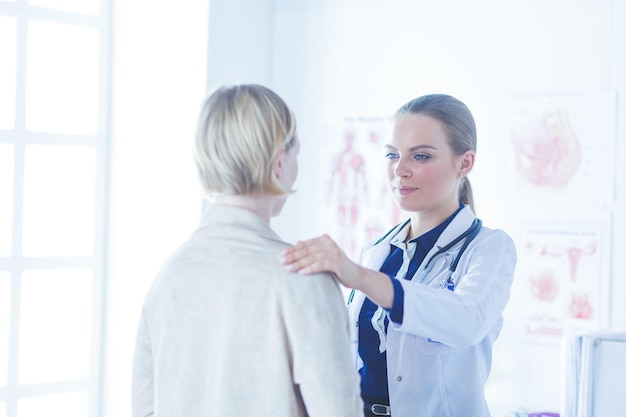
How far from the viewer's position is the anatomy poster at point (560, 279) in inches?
90.4

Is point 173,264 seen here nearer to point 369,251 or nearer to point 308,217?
point 369,251

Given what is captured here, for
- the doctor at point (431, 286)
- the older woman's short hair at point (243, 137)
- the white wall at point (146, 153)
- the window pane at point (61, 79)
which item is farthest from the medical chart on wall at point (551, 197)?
the older woman's short hair at point (243, 137)

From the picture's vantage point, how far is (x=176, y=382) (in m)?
1.18

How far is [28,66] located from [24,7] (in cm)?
19

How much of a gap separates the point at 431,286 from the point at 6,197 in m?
1.52

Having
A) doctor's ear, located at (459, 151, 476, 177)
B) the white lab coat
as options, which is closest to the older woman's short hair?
the white lab coat

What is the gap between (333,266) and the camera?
1172 mm

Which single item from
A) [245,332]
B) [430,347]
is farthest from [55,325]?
[245,332]

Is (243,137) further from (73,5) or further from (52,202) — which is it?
(73,5)

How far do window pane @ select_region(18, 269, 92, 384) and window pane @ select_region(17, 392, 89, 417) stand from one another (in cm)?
6

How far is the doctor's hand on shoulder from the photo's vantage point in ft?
3.70

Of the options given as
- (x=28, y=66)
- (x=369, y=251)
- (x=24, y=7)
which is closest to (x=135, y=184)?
(x=28, y=66)

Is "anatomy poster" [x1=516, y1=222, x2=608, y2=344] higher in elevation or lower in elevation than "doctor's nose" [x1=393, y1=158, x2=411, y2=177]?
lower

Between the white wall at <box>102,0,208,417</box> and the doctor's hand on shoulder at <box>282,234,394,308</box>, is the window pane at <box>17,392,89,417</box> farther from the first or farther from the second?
the doctor's hand on shoulder at <box>282,234,394,308</box>
